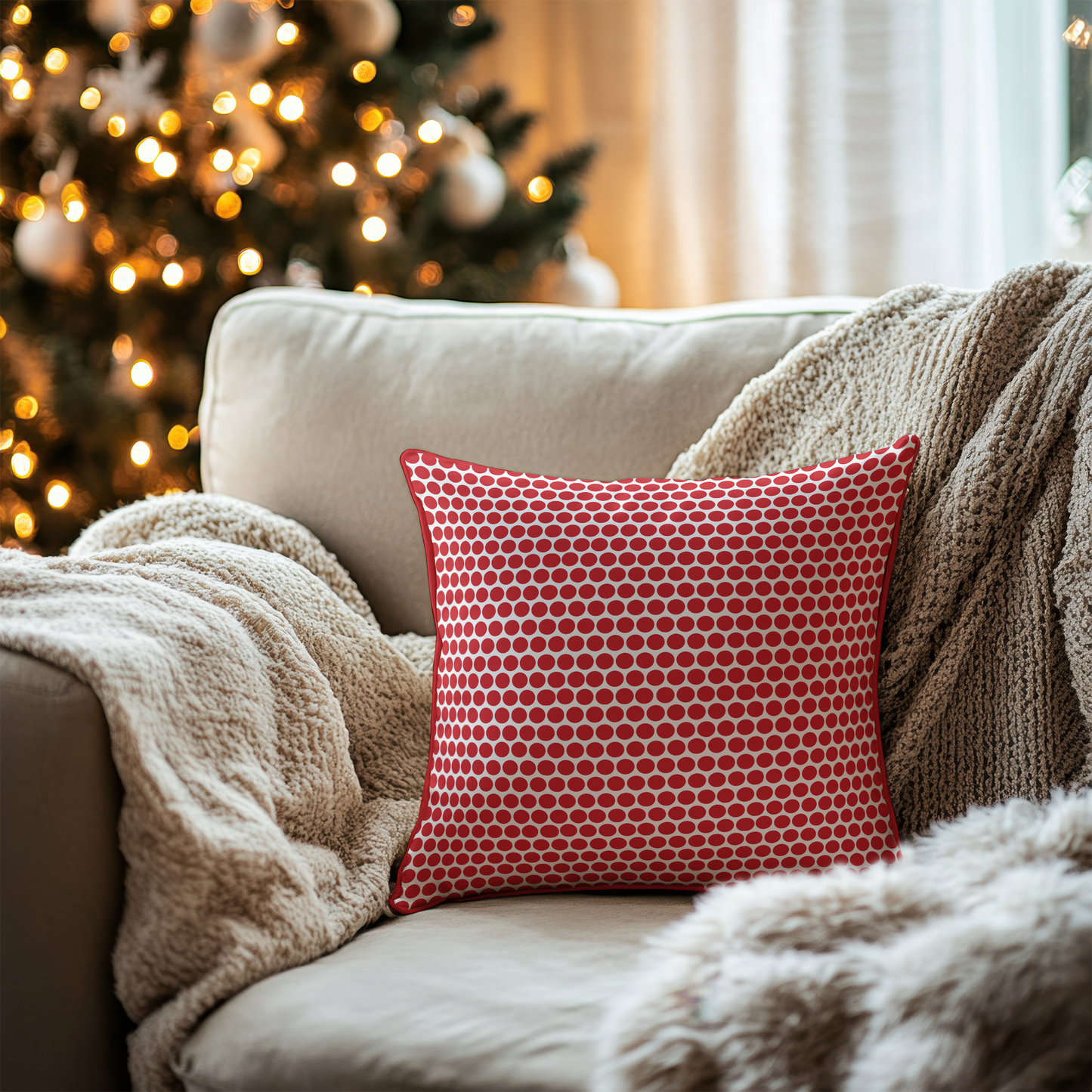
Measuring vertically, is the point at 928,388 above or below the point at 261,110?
below

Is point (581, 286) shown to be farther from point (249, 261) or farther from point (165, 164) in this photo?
point (165, 164)

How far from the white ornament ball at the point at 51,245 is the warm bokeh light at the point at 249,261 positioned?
0.83ft

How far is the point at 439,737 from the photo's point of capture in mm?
795

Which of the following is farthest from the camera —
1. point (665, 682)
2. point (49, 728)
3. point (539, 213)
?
point (539, 213)

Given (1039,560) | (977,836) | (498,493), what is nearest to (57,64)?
(498,493)

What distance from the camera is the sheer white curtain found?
1836 mm

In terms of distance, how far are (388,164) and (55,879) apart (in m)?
1.58

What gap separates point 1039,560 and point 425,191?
1410 mm

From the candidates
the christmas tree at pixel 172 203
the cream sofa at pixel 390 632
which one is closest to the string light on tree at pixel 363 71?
the christmas tree at pixel 172 203

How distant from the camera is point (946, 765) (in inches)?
32.7

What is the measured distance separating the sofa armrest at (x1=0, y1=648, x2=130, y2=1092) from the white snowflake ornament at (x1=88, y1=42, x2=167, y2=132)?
4.80 feet

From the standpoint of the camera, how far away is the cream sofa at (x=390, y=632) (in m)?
0.60

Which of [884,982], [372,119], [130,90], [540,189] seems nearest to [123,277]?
[130,90]

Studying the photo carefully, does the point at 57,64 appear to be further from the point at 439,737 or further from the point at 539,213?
the point at 439,737
